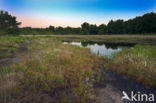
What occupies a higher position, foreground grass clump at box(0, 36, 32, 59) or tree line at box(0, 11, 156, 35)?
tree line at box(0, 11, 156, 35)

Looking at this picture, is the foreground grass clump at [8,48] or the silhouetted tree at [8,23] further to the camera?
the silhouetted tree at [8,23]

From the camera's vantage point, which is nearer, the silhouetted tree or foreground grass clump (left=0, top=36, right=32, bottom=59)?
foreground grass clump (left=0, top=36, right=32, bottom=59)

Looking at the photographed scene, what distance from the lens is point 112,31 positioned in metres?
70.3

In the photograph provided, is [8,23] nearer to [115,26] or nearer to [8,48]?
[8,48]

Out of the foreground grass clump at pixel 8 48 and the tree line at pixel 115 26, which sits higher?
the tree line at pixel 115 26

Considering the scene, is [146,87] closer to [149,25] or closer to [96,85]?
[96,85]

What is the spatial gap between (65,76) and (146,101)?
3.34 m

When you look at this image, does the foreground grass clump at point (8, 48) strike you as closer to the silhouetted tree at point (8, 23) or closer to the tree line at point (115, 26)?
the tree line at point (115, 26)

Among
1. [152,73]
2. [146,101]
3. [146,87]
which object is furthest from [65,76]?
[152,73]

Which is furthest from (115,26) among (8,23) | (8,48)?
(8,48)

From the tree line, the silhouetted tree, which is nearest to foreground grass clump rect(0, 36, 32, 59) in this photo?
the tree line

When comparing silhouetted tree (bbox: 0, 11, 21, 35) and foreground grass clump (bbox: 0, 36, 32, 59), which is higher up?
silhouetted tree (bbox: 0, 11, 21, 35)

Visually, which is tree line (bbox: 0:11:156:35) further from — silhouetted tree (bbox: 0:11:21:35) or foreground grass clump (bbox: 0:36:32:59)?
foreground grass clump (bbox: 0:36:32:59)

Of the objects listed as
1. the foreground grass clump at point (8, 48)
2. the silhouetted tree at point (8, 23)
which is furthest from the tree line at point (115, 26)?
the foreground grass clump at point (8, 48)
